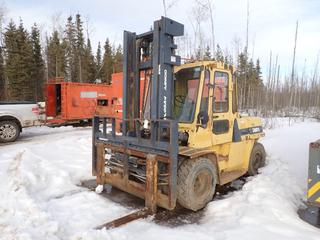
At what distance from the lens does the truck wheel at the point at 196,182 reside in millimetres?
4578

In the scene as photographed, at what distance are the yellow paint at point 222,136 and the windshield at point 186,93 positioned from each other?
0.08 metres

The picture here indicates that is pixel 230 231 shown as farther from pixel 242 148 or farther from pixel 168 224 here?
pixel 242 148

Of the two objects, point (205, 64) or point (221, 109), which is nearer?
point (205, 64)

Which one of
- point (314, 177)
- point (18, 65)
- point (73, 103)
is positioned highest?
point (18, 65)

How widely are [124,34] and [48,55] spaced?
115 feet

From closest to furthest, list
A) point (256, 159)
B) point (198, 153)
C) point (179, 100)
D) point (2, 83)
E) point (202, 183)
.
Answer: point (198, 153)
point (202, 183)
point (179, 100)
point (256, 159)
point (2, 83)

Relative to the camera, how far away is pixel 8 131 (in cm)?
1071

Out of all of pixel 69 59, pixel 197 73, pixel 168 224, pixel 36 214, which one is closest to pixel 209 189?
pixel 168 224

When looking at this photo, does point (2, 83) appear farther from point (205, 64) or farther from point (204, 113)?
point (204, 113)

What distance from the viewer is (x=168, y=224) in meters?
4.32

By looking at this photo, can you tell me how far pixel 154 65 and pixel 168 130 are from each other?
3.76 ft

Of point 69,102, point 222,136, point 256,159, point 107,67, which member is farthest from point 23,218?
point 107,67

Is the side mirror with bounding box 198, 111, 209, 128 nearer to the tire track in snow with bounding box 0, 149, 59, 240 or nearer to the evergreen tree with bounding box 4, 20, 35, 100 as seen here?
the tire track in snow with bounding box 0, 149, 59, 240

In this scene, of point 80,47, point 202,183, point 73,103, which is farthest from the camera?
point 80,47
